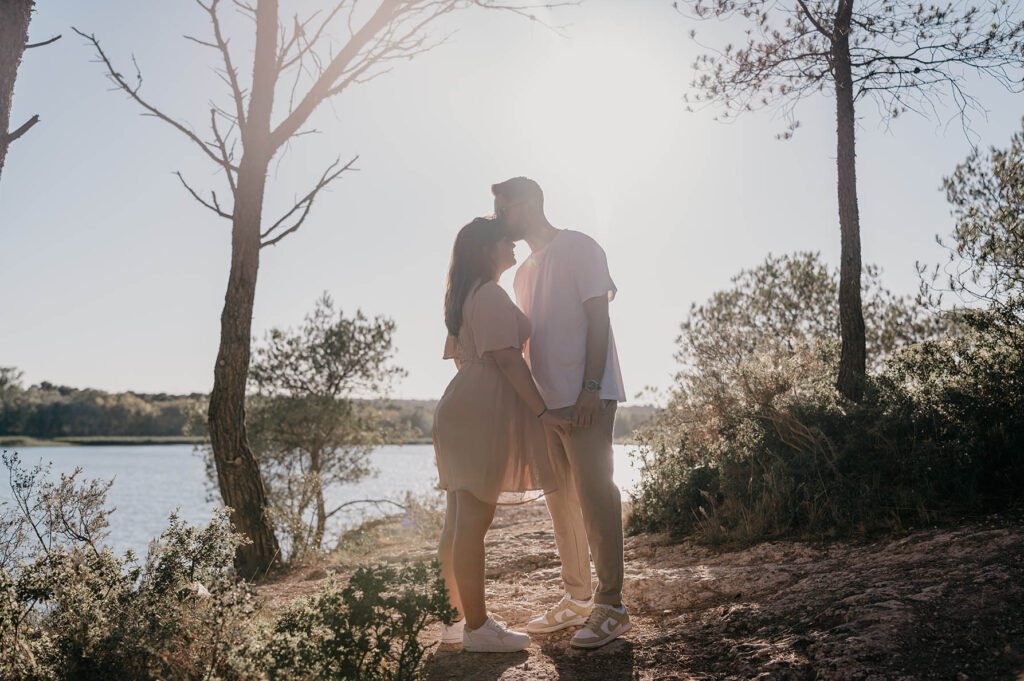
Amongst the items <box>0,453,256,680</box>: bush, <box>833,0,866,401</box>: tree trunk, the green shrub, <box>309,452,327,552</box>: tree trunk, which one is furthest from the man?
<box>309,452,327,552</box>: tree trunk

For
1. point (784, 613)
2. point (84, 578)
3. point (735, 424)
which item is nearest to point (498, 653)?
point (784, 613)

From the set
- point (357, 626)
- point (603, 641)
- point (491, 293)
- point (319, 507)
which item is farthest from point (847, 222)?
point (319, 507)

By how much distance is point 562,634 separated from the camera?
3.75 meters

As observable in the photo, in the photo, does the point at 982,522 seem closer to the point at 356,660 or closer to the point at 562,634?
the point at 562,634

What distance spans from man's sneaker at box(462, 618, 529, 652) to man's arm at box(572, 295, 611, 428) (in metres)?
1.03

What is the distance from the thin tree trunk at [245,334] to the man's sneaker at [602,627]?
161 inches

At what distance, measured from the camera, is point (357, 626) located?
9.14ft

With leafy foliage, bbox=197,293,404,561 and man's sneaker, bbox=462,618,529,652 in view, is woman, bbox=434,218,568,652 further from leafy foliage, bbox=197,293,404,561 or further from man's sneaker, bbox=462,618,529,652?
leafy foliage, bbox=197,293,404,561

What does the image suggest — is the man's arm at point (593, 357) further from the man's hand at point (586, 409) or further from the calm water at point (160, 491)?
the calm water at point (160, 491)

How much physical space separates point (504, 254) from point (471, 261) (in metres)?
0.18

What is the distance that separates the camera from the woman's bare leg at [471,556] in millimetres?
3447

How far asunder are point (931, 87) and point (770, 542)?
5.57 m

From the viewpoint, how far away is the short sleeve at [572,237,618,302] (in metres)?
3.63

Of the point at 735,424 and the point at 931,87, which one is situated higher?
the point at 931,87
